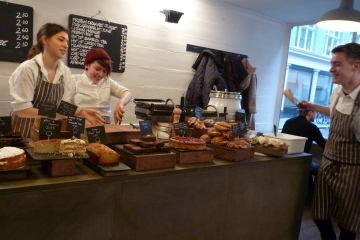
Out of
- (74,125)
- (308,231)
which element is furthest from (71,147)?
(308,231)

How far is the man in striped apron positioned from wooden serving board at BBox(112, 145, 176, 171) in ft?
4.58

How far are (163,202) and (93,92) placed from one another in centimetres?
157

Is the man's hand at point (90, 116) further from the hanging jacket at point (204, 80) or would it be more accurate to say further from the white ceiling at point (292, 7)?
the white ceiling at point (292, 7)

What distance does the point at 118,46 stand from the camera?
3578 millimetres

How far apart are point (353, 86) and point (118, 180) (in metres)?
1.84

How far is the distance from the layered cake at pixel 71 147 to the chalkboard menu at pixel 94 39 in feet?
7.60

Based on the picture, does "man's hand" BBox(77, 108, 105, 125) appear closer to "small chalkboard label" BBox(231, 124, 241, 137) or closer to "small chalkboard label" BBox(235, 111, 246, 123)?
"small chalkboard label" BBox(231, 124, 241, 137)

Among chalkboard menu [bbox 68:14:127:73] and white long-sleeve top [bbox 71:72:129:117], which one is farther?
chalkboard menu [bbox 68:14:127:73]

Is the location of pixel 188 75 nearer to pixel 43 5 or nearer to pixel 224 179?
pixel 43 5

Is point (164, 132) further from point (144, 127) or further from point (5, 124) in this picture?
point (5, 124)

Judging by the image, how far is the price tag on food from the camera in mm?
1306

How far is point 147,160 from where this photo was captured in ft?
4.43

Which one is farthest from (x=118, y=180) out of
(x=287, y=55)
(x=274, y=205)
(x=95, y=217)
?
(x=287, y=55)

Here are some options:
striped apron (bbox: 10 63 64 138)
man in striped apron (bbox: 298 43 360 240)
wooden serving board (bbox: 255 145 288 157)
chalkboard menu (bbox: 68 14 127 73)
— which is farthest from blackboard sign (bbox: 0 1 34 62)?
man in striped apron (bbox: 298 43 360 240)
